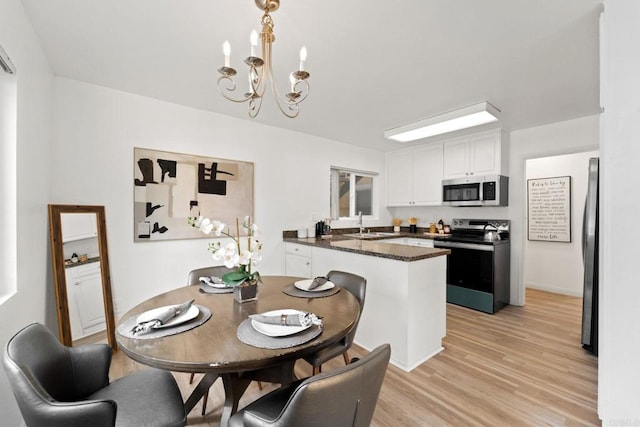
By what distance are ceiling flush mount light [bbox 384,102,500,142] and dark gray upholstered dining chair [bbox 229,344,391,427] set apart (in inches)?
105

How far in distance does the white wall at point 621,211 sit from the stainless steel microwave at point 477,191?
2.21 meters

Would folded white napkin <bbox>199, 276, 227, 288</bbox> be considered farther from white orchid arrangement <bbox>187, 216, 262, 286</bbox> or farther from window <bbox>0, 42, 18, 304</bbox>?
window <bbox>0, 42, 18, 304</bbox>

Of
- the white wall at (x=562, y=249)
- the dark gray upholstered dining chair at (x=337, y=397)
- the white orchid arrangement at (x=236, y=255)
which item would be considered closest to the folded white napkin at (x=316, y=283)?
the white orchid arrangement at (x=236, y=255)

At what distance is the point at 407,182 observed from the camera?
4633 millimetres

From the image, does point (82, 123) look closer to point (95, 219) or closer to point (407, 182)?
point (95, 219)

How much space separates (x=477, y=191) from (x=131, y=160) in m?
4.07

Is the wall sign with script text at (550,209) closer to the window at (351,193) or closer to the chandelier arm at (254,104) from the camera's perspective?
the window at (351,193)

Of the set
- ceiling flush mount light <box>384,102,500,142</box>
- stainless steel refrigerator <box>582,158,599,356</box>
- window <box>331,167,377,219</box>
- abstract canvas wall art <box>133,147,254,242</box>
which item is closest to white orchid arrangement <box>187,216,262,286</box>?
abstract canvas wall art <box>133,147,254,242</box>

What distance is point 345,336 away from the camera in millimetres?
1610

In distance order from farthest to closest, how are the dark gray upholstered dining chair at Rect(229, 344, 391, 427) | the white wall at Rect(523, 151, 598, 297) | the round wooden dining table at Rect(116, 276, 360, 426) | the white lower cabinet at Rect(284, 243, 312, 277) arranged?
1. the white wall at Rect(523, 151, 598, 297)
2. the white lower cabinet at Rect(284, 243, 312, 277)
3. the round wooden dining table at Rect(116, 276, 360, 426)
4. the dark gray upholstered dining chair at Rect(229, 344, 391, 427)

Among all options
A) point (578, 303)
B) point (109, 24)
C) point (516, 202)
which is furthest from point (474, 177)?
point (109, 24)

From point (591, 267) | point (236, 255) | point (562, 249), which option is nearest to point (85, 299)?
point (236, 255)

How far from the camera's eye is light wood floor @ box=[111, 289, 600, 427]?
165 centimetres

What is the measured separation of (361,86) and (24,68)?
2.26 meters
